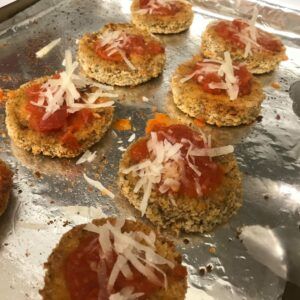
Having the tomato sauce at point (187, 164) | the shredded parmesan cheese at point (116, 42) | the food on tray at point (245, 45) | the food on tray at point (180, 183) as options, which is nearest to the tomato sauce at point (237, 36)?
the food on tray at point (245, 45)

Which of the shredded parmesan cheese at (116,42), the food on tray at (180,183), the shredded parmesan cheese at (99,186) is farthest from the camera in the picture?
the shredded parmesan cheese at (116,42)

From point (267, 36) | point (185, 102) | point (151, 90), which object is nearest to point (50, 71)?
point (151, 90)

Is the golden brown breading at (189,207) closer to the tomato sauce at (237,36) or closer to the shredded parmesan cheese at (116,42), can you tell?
the shredded parmesan cheese at (116,42)

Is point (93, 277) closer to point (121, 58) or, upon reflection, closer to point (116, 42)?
point (121, 58)

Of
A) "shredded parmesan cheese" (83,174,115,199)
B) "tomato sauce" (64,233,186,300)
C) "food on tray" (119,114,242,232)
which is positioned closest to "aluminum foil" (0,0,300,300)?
"shredded parmesan cheese" (83,174,115,199)

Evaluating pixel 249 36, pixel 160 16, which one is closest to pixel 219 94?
pixel 249 36

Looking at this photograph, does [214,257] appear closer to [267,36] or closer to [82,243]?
[82,243]
